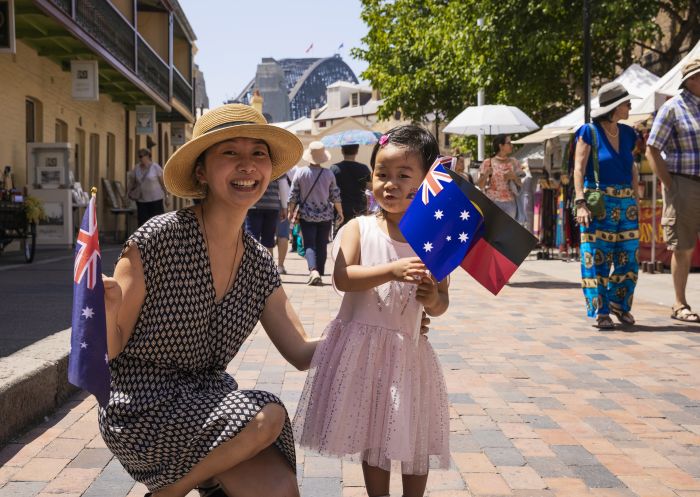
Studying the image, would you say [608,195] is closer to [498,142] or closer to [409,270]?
[498,142]

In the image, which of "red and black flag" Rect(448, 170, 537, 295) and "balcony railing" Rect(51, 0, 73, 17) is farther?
"balcony railing" Rect(51, 0, 73, 17)

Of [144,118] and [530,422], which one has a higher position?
[144,118]

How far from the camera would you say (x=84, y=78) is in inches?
795

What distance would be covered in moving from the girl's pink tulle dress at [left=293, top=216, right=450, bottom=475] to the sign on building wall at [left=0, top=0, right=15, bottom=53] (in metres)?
11.9

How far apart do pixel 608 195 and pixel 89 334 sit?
5937 millimetres

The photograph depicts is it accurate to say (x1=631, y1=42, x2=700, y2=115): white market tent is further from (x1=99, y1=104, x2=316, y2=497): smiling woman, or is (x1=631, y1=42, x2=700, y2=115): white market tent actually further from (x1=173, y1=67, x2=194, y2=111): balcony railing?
(x1=173, y1=67, x2=194, y2=111): balcony railing

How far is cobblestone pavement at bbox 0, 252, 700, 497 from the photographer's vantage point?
371 cm

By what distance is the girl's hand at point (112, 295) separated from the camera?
2.68m

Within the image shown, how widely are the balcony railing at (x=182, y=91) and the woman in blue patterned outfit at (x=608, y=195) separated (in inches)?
1152

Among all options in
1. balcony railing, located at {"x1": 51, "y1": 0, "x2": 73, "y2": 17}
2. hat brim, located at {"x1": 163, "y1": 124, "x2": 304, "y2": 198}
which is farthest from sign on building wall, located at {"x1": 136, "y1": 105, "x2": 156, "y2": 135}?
hat brim, located at {"x1": 163, "y1": 124, "x2": 304, "y2": 198}

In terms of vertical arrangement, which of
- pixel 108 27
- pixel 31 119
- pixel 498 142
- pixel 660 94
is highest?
pixel 108 27

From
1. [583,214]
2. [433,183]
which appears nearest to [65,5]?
[583,214]

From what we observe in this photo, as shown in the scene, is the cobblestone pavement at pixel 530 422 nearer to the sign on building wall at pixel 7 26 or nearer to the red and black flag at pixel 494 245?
the red and black flag at pixel 494 245

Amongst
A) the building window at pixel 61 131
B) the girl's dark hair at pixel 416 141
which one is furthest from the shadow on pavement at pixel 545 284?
the building window at pixel 61 131
